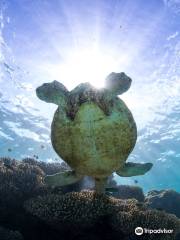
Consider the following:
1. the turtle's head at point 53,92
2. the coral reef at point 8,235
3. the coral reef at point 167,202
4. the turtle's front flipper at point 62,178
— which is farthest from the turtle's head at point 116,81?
the coral reef at point 167,202

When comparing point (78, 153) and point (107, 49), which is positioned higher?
point (107, 49)

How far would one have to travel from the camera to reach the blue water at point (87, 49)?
12.6 m

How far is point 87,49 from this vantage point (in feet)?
48.1

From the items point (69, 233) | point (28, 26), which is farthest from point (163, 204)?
point (28, 26)

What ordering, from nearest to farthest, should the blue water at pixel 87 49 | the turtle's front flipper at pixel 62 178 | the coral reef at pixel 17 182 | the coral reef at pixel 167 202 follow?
the turtle's front flipper at pixel 62 178 → the coral reef at pixel 17 182 → the coral reef at pixel 167 202 → the blue water at pixel 87 49

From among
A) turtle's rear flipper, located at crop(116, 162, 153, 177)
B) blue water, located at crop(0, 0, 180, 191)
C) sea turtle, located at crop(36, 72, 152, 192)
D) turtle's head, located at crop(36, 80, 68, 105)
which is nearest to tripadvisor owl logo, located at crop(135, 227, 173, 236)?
turtle's rear flipper, located at crop(116, 162, 153, 177)

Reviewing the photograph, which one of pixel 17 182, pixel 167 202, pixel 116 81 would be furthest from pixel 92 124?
pixel 167 202

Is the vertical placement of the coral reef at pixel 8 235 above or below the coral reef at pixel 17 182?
below

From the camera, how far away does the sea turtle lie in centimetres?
347

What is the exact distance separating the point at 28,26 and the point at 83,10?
2.94 m

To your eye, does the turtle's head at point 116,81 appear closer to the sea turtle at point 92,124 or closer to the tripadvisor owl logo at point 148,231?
the sea turtle at point 92,124

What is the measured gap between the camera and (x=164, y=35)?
48.3 ft

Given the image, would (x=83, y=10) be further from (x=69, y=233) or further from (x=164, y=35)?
(x=69, y=233)

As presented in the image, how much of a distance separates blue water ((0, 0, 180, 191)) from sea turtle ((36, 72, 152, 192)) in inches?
158
